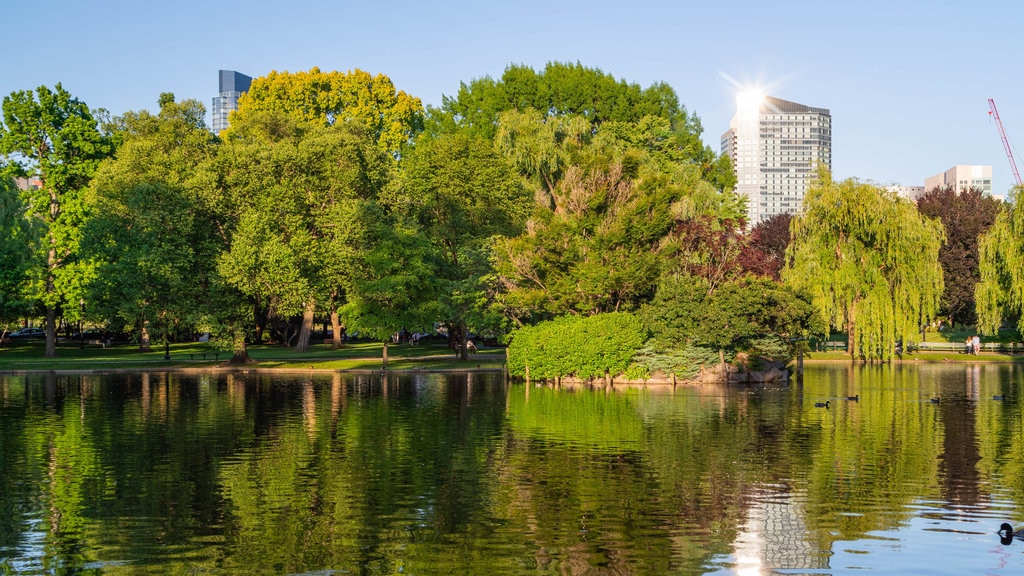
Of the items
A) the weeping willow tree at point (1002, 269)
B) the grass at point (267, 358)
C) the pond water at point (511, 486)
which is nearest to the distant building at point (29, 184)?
the grass at point (267, 358)

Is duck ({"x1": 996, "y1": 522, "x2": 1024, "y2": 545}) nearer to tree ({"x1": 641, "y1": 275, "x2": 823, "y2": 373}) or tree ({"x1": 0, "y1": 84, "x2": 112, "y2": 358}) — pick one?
tree ({"x1": 641, "y1": 275, "x2": 823, "y2": 373})

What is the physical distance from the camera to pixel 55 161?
263ft

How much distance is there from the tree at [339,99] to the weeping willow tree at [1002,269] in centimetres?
5335

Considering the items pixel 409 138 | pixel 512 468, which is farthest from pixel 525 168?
pixel 512 468

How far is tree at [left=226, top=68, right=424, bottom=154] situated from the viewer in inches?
3792

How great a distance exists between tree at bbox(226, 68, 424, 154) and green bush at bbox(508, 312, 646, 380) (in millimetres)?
46123

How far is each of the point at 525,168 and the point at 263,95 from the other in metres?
37.7

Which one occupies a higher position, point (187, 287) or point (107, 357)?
point (187, 287)

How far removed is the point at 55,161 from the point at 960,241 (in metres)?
81.1

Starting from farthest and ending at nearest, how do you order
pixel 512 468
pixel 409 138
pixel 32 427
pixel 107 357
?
pixel 409 138 < pixel 107 357 < pixel 32 427 < pixel 512 468

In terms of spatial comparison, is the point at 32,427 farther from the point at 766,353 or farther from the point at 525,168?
the point at 525,168

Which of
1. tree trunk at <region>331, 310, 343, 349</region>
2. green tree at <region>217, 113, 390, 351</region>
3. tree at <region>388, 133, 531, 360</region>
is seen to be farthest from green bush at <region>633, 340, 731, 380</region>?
tree trunk at <region>331, 310, 343, 349</region>

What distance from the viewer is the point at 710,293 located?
5544 centimetres


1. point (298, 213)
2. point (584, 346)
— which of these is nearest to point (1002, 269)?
point (584, 346)
